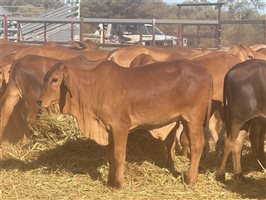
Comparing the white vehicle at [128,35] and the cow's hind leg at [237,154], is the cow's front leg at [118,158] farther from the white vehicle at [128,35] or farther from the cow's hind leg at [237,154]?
the white vehicle at [128,35]

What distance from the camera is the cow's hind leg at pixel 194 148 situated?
21.2ft

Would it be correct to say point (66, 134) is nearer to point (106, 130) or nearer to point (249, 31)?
point (106, 130)

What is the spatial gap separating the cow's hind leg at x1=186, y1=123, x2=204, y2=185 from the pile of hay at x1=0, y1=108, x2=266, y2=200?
107mm

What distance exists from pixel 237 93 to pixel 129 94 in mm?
1247

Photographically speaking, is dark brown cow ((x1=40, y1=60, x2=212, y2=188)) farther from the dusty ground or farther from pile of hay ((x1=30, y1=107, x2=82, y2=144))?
pile of hay ((x1=30, y1=107, x2=82, y2=144))

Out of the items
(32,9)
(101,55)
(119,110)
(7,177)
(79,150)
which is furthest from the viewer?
(32,9)

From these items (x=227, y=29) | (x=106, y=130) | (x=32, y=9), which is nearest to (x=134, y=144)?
(x=106, y=130)

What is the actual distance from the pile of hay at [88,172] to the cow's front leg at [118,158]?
0.11 meters

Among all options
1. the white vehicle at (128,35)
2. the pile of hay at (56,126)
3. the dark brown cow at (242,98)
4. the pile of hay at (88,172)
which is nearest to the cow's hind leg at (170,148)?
the pile of hay at (88,172)

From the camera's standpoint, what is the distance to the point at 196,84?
6355 millimetres

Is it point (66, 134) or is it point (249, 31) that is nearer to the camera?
point (66, 134)

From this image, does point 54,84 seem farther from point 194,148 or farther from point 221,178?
point 221,178

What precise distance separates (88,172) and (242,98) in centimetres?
208

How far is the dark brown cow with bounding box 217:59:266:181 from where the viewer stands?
623cm
